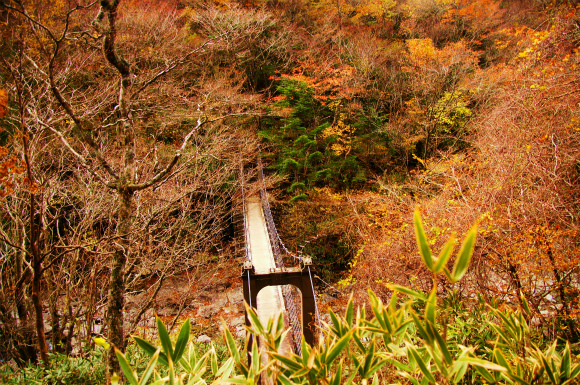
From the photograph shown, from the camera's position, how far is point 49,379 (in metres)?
2.42

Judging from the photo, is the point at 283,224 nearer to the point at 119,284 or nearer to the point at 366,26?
the point at 119,284

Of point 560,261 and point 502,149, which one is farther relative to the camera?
point 502,149

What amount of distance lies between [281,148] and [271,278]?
569 cm

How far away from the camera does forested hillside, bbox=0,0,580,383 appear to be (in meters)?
2.95

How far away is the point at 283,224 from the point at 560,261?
6438mm

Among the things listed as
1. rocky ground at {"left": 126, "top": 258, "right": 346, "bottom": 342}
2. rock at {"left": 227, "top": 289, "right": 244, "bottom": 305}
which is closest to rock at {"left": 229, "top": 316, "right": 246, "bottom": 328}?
rocky ground at {"left": 126, "top": 258, "right": 346, "bottom": 342}

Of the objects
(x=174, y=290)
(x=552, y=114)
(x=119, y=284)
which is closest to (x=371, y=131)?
(x=552, y=114)

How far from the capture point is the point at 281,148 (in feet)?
30.2

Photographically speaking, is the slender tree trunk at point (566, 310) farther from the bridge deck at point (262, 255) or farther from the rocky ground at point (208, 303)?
the rocky ground at point (208, 303)

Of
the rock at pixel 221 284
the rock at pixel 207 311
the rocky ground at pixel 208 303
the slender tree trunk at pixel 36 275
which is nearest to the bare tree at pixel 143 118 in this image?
the slender tree trunk at pixel 36 275

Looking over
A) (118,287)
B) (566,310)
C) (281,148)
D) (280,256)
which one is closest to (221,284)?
(280,256)

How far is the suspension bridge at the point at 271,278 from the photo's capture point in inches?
165

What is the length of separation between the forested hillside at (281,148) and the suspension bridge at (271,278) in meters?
0.78

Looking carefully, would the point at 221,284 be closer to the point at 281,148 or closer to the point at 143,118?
the point at 281,148
